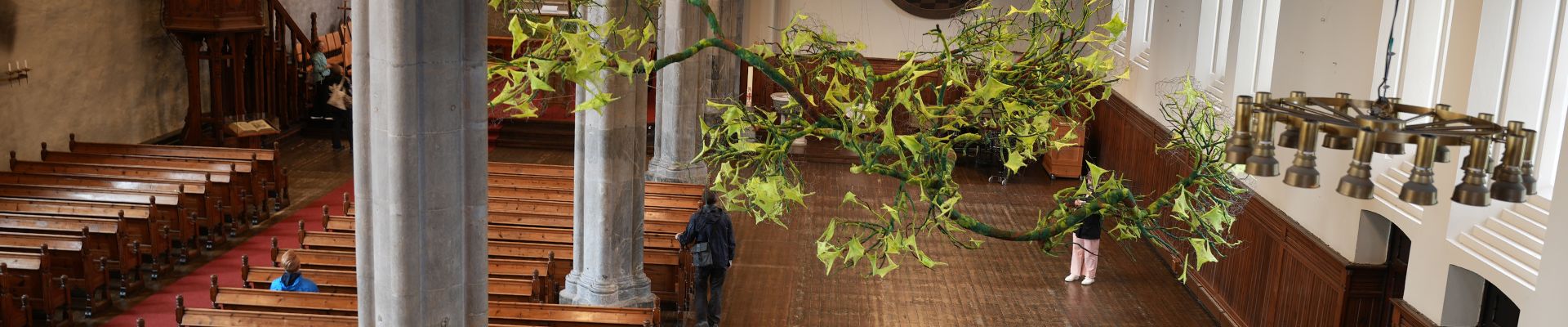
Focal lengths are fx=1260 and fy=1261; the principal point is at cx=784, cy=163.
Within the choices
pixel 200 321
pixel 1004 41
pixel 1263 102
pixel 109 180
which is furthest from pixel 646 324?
pixel 109 180

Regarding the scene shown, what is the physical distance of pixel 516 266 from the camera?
10844 millimetres

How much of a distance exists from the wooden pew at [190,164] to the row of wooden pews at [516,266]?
2.38 meters

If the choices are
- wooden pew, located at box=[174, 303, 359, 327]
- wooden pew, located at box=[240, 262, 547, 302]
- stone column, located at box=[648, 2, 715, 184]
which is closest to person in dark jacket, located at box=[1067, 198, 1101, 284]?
stone column, located at box=[648, 2, 715, 184]

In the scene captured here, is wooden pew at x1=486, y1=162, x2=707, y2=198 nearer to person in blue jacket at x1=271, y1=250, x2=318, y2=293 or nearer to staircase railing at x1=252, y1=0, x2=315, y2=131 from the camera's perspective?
person in blue jacket at x1=271, y1=250, x2=318, y2=293

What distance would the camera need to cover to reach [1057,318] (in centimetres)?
1260

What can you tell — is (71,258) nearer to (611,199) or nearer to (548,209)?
(548,209)

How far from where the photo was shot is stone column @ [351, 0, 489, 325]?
6.52m

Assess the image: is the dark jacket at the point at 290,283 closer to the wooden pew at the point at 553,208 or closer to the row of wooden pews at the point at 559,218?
the row of wooden pews at the point at 559,218

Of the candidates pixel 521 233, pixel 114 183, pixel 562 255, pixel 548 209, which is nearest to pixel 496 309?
pixel 562 255

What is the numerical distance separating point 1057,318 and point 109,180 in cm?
1010

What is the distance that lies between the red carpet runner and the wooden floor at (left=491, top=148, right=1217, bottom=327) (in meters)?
4.66

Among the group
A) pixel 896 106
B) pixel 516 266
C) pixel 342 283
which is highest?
pixel 896 106

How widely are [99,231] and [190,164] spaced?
97.3 inches

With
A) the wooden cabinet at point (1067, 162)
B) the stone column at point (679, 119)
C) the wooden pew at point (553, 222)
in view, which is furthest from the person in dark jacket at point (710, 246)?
the wooden cabinet at point (1067, 162)
